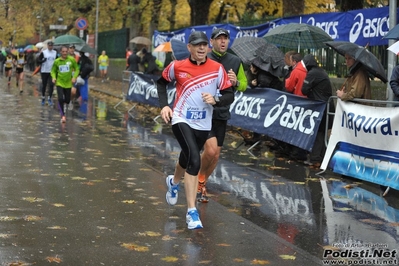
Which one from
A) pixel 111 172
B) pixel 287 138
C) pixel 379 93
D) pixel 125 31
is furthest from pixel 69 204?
pixel 125 31

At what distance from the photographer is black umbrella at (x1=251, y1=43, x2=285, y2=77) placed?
15.2 meters

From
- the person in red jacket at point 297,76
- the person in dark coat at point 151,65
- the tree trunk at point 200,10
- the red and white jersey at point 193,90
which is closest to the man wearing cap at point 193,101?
the red and white jersey at point 193,90

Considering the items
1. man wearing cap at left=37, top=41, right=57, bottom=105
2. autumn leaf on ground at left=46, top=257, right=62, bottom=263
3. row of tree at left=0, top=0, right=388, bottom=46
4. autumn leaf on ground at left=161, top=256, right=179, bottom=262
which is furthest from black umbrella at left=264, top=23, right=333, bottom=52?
man wearing cap at left=37, top=41, right=57, bottom=105

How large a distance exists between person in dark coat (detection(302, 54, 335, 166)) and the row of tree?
5.17 metres

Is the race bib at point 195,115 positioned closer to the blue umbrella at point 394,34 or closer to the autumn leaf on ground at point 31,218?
the autumn leaf on ground at point 31,218

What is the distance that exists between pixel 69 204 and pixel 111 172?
2556 millimetres

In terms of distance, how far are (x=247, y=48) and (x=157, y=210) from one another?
6.89m

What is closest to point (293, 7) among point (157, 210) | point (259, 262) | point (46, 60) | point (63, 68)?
point (63, 68)

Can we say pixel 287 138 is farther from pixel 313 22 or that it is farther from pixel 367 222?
pixel 367 222

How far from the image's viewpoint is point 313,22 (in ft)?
53.7

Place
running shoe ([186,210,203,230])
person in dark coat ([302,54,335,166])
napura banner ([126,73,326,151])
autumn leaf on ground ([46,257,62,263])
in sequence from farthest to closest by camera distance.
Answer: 1. napura banner ([126,73,326,151])
2. person in dark coat ([302,54,335,166])
3. running shoe ([186,210,203,230])
4. autumn leaf on ground ([46,257,62,263])

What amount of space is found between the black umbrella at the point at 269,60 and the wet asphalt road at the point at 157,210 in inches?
61.9

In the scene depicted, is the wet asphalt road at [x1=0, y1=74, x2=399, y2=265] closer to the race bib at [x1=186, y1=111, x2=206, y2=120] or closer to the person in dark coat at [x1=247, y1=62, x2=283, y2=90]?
the race bib at [x1=186, y1=111, x2=206, y2=120]

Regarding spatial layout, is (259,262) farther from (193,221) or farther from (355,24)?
(355,24)
